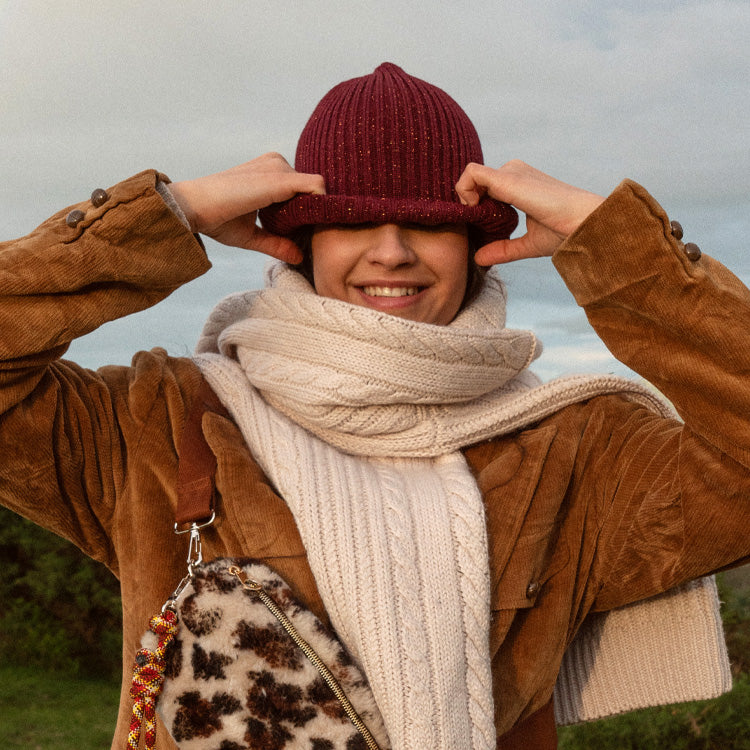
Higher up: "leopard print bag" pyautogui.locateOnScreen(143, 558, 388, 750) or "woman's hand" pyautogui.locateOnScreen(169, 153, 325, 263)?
"woman's hand" pyautogui.locateOnScreen(169, 153, 325, 263)

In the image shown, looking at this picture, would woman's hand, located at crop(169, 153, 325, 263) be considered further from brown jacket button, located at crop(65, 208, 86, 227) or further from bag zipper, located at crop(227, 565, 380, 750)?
bag zipper, located at crop(227, 565, 380, 750)

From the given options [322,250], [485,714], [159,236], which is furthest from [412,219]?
[485,714]

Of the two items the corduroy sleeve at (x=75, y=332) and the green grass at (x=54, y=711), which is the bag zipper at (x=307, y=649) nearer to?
the corduroy sleeve at (x=75, y=332)

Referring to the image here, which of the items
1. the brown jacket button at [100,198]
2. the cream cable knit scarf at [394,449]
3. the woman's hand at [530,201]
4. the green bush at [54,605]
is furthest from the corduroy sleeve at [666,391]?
the green bush at [54,605]

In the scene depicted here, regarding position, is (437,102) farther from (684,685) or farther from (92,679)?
(92,679)

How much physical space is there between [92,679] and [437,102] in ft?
17.9

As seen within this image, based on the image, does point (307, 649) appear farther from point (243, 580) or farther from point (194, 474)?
point (194, 474)

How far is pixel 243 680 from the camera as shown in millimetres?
1739

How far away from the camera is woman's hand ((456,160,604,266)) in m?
1.94

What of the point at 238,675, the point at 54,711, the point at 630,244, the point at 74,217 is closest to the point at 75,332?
the point at 74,217

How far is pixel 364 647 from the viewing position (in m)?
1.82

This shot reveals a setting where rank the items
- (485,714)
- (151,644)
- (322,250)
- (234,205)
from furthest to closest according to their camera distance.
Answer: (322,250)
(234,205)
(485,714)
(151,644)

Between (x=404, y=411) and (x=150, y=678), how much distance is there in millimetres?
808

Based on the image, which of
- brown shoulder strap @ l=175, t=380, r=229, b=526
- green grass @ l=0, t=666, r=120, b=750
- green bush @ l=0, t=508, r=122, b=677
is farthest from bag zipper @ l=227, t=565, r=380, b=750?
green bush @ l=0, t=508, r=122, b=677
